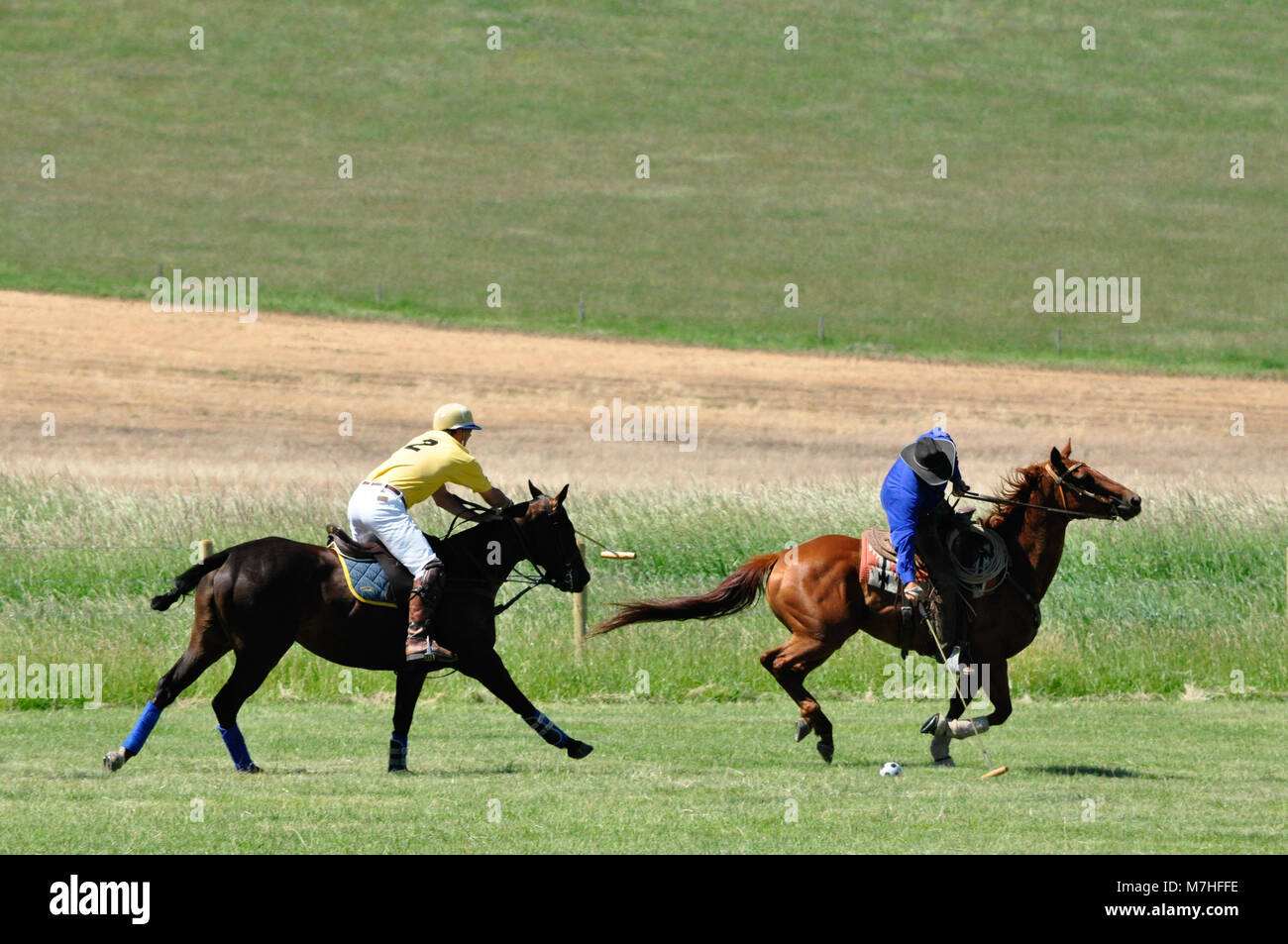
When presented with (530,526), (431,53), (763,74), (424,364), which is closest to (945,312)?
(424,364)

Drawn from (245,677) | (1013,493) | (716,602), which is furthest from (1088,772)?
(245,677)

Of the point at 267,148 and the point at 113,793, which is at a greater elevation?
the point at 267,148

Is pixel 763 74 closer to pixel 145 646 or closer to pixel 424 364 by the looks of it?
pixel 424 364

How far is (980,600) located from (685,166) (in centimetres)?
5216

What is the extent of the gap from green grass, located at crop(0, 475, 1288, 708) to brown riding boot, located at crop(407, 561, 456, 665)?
5.32 m

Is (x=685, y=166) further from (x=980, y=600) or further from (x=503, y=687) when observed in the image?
(x=503, y=687)

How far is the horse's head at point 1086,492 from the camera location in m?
12.4

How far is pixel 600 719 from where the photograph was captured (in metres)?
15.2

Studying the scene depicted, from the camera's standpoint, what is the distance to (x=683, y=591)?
18.9 m

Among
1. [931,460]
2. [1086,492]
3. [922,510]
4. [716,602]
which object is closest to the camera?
[931,460]

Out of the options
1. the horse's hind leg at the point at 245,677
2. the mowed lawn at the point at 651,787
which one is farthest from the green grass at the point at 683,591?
the horse's hind leg at the point at 245,677

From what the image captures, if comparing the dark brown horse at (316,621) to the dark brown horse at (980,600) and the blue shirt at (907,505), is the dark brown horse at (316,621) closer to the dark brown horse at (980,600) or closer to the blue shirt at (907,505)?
the dark brown horse at (980,600)

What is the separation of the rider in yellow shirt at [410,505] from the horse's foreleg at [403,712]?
0.40m

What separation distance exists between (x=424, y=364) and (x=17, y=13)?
37807 millimetres
